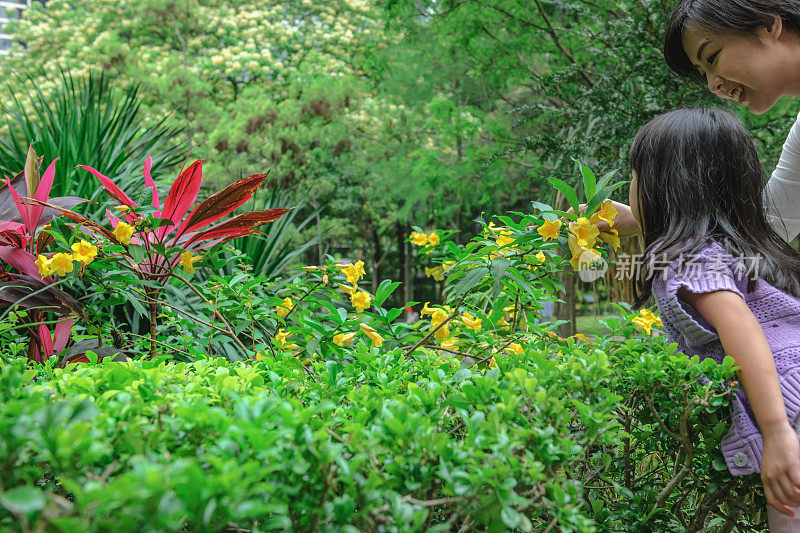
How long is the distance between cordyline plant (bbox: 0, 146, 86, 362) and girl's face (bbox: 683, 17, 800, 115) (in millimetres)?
1648

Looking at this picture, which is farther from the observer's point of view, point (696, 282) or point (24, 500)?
point (696, 282)

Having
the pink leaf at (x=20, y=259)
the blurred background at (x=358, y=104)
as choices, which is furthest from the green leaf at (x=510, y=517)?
the pink leaf at (x=20, y=259)

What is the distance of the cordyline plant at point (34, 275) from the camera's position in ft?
5.01

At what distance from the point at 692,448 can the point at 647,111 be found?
8.25 feet

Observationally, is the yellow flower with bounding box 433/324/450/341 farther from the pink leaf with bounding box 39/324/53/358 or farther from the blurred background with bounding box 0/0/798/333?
the pink leaf with bounding box 39/324/53/358

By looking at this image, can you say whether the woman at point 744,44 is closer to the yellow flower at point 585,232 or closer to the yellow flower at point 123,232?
the yellow flower at point 585,232

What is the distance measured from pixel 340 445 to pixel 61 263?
1.00 metres

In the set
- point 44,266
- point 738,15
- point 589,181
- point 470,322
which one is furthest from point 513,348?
point 44,266

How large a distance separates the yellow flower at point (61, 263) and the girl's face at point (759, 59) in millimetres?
1554

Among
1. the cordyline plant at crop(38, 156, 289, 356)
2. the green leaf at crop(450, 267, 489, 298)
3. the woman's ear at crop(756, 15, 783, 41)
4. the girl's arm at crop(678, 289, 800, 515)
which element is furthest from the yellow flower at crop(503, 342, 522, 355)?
the woman's ear at crop(756, 15, 783, 41)

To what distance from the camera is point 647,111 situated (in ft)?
Answer: 10.5

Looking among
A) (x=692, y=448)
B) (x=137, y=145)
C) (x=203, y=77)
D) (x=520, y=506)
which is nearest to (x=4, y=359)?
(x=520, y=506)

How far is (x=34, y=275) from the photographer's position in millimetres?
1550

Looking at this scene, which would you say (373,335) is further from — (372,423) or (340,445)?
(340,445)
